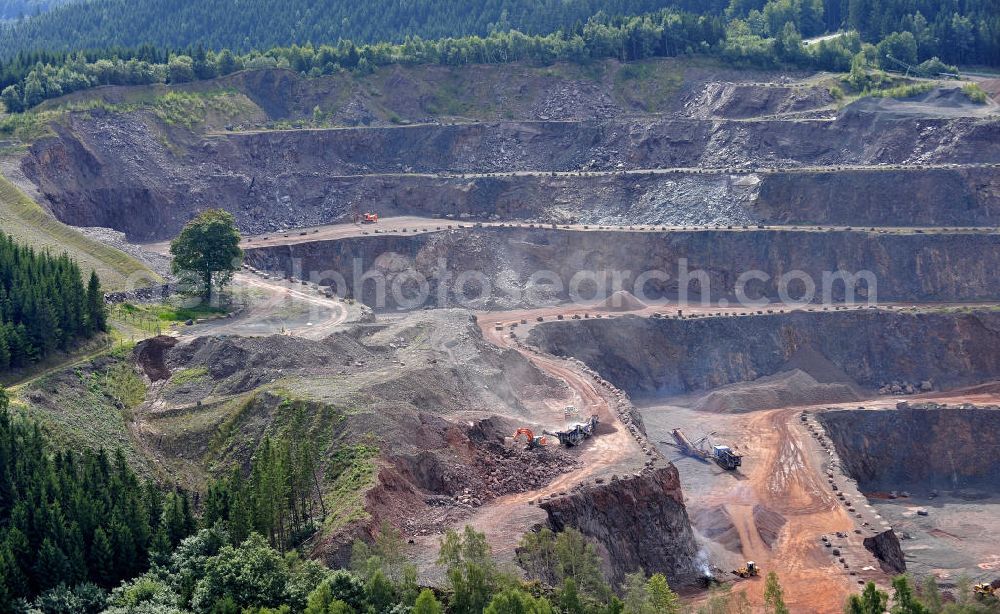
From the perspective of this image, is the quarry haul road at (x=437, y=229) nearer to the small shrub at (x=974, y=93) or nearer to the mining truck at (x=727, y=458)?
the small shrub at (x=974, y=93)

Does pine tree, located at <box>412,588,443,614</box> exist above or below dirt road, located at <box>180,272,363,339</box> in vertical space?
below

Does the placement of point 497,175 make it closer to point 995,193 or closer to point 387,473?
point 995,193

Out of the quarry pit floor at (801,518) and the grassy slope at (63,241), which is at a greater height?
the grassy slope at (63,241)

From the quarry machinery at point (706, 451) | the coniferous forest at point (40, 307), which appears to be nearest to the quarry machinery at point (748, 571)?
the quarry machinery at point (706, 451)

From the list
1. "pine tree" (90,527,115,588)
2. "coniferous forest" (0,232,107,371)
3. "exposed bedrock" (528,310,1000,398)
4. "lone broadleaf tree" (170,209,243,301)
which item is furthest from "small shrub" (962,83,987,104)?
"pine tree" (90,527,115,588)

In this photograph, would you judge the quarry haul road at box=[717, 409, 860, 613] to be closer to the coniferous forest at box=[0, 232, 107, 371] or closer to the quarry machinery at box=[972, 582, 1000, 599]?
the quarry machinery at box=[972, 582, 1000, 599]

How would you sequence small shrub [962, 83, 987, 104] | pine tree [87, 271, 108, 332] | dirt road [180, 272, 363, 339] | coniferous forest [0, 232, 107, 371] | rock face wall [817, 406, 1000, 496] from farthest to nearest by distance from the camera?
small shrub [962, 83, 987, 104], rock face wall [817, 406, 1000, 496], dirt road [180, 272, 363, 339], pine tree [87, 271, 108, 332], coniferous forest [0, 232, 107, 371]

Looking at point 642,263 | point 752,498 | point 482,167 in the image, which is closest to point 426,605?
point 752,498
